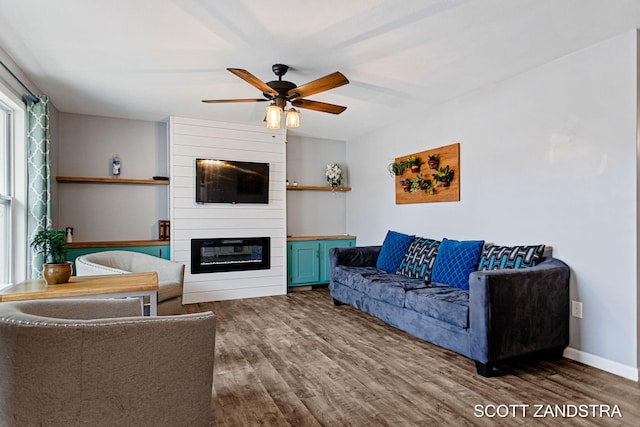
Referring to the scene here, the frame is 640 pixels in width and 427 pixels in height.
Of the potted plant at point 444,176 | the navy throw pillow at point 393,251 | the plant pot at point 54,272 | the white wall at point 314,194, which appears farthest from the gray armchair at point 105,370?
the white wall at point 314,194

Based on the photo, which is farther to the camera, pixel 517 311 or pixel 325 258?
pixel 325 258

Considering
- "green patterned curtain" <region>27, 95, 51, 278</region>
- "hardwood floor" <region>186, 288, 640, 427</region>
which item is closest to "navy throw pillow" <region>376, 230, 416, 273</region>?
"hardwood floor" <region>186, 288, 640, 427</region>

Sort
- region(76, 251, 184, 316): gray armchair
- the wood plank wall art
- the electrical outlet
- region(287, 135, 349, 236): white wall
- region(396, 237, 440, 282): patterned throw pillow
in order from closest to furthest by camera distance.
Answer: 1. the electrical outlet
2. region(76, 251, 184, 316): gray armchair
3. region(396, 237, 440, 282): patterned throw pillow
4. the wood plank wall art
5. region(287, 135, 349, 236): white wall

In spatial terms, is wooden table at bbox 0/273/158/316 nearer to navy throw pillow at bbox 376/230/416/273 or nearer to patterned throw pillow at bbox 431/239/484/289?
patterned throw pillow at bbox 431/239/484/289

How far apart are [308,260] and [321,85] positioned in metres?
3.26

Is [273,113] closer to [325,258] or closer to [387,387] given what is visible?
[387,387]

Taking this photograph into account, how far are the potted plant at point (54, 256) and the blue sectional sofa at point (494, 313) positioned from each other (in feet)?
8.66

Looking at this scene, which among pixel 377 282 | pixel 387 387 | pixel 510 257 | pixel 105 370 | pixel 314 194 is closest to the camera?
pixel 105 370

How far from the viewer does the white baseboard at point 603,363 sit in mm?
2555

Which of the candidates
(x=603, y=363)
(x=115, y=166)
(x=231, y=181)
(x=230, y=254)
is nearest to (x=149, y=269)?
(x=230, y=254)

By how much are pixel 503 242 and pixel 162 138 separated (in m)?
4.46

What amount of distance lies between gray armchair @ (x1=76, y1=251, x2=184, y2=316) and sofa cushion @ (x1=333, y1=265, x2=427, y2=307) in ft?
6.04

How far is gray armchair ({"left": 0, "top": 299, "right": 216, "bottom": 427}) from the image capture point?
1127mm

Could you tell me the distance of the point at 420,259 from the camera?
3.99m
